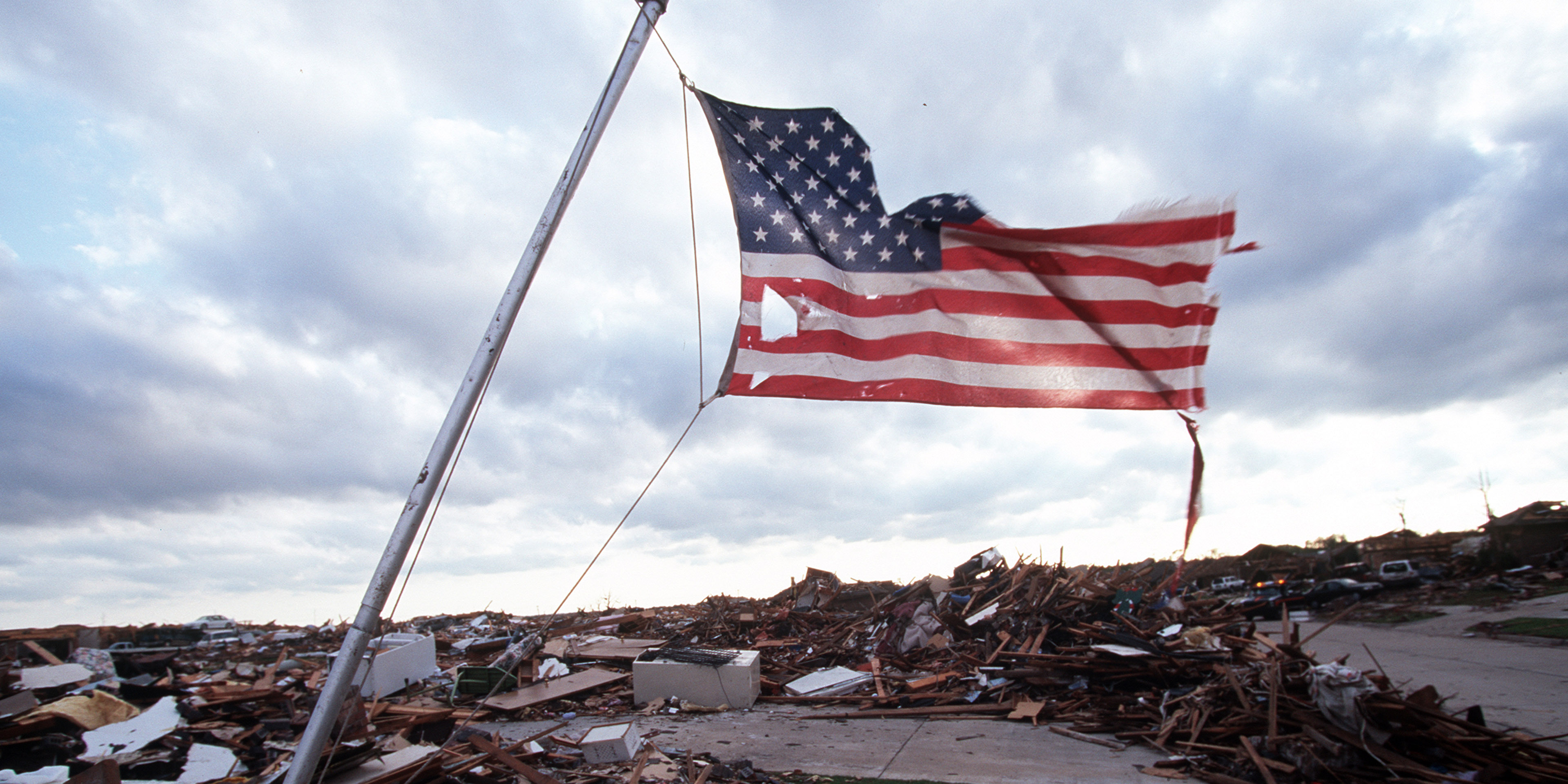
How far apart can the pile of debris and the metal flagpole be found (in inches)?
7.3

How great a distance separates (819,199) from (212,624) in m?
23.8

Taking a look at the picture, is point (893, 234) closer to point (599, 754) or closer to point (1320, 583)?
point (599, 754)

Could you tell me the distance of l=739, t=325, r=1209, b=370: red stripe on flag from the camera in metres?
4.97

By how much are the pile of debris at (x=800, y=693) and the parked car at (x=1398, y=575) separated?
55.9 feet

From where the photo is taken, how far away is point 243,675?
37.0 feet

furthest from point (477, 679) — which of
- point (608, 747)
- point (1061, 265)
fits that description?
point (1061, 265)

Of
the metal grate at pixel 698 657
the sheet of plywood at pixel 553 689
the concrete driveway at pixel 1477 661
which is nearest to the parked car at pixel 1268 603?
the concrete driveway at pixel 1477 661

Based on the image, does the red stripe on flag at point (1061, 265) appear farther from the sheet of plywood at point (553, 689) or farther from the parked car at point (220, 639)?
the parked car at point (220, 639)

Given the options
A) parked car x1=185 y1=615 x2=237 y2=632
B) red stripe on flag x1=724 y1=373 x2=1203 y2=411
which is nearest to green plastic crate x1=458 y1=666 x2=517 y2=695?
red stripe on flag x1=724 y1=373 x2=1203 y2=411

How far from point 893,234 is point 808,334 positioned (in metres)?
1.00

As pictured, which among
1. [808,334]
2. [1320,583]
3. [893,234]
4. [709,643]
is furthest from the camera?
[1320,583]

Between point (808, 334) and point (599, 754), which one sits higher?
point (808, 334)

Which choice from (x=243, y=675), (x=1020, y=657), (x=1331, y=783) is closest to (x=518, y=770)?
(x=1331, y=783)

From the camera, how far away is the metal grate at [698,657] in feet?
32.6
